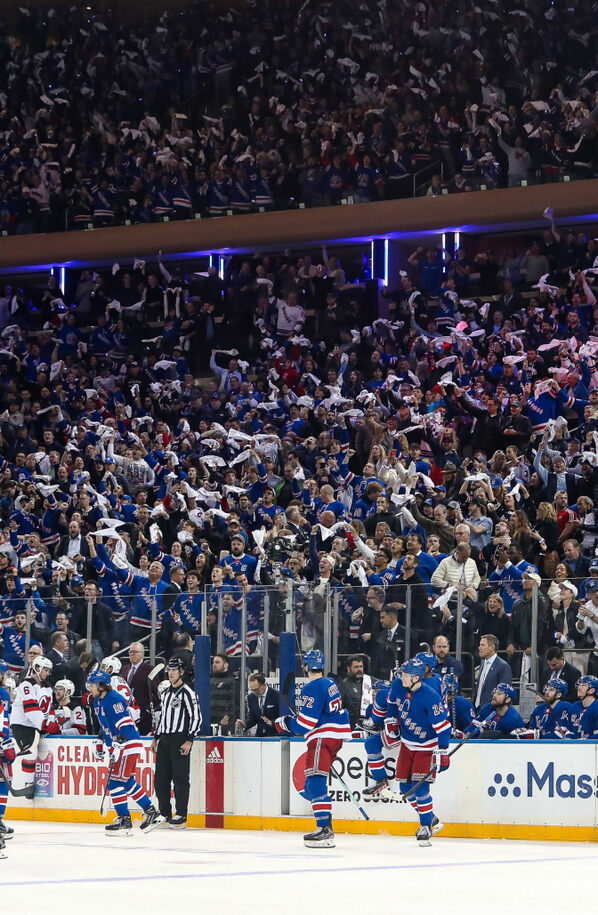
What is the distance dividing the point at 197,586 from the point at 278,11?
726 inches

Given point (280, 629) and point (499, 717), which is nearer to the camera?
point (499, 717)

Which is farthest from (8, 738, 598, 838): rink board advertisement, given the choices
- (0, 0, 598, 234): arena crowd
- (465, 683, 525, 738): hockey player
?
(0, 0, 598, 234): arena crowd

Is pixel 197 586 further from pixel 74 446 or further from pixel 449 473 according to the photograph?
pixel 74 446

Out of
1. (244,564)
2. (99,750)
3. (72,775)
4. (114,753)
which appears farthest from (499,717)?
(72,775)

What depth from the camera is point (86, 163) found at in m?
31.2

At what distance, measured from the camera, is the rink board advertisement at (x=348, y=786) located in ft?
44.6

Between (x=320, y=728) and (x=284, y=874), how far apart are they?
2.57 metres

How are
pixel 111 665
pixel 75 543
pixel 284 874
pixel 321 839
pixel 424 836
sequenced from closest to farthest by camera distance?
1. pixel 284 874
2. pixel 321 839
3. pixel 424 836
4. pixel 111 665
5. pixel 75 543

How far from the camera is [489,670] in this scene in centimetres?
1380

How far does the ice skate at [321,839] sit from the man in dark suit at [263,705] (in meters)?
2.44

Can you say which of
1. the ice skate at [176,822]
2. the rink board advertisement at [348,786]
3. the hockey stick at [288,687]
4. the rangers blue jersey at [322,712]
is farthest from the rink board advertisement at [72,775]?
the rangers blue jersey at [322,712]

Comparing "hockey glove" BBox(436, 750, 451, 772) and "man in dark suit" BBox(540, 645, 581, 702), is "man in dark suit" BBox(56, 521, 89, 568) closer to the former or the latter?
"hockey glove" BBox(436, 750, 451, 772)

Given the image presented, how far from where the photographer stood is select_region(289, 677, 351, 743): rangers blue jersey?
13.3 m

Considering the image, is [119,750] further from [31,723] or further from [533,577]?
[533,577]
